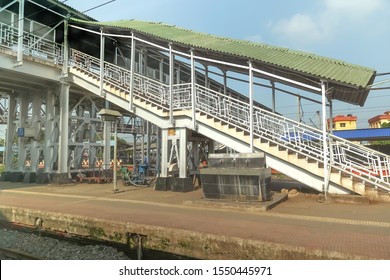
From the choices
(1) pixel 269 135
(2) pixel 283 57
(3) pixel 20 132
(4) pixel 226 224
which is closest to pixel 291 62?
(2) pixel 283 57

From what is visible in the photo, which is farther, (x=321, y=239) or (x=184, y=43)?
(x=184, y=43)

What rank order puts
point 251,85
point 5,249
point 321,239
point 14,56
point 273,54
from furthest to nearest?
point 14,56 < point 273,54 < point 251,85 < point 5,249 < point 321,239

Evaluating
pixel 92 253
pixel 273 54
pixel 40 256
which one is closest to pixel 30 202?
pixel 40 256

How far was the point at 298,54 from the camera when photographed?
13.9 metres

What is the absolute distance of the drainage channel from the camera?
24.2 ft

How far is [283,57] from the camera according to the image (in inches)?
506

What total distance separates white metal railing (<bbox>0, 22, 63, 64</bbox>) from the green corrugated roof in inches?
217

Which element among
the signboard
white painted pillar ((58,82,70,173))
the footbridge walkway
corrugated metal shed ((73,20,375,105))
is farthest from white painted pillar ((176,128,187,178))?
the signboard

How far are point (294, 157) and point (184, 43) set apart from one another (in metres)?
6.21

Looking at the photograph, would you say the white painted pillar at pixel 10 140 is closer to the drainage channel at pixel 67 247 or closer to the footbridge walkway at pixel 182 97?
the footbridge walkway at pixel 182 97

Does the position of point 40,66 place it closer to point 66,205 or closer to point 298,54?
point 66,205

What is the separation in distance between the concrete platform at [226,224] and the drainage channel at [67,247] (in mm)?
146

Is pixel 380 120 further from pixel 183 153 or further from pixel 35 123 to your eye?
pixel 35 123

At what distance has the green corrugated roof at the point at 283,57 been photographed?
36.3 feet
